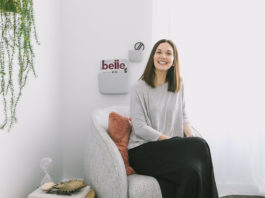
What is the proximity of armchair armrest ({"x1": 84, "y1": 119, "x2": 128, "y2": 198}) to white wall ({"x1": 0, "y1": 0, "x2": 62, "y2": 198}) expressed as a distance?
16.0 inches

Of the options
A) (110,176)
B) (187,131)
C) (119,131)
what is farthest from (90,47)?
(110,176)

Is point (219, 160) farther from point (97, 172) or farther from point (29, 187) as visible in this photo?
point (29, 187)

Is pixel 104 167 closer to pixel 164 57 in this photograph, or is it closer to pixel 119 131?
pixel 119 131

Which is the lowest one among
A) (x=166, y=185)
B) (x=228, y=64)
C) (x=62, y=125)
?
(x=166, y=185)

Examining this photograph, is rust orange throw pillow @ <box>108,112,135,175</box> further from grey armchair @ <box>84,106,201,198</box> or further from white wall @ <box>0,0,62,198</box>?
white wall @ <box>0,0,62,198</box>

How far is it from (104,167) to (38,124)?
0.68 meters

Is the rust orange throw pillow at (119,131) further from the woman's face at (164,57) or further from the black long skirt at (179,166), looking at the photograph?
the woman's face at (164,57)

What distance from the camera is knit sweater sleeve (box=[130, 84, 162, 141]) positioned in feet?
5.57

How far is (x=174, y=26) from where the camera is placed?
2246mm

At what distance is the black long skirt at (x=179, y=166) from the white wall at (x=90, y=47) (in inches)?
31.8

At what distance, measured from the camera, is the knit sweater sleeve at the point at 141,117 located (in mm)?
1699

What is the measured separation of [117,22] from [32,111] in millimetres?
1023

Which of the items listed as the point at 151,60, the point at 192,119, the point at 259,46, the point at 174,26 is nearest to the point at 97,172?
the point at 151,60

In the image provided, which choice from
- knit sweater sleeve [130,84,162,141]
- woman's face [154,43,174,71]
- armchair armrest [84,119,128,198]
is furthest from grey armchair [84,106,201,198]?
woman's face [154,43,174,71]
